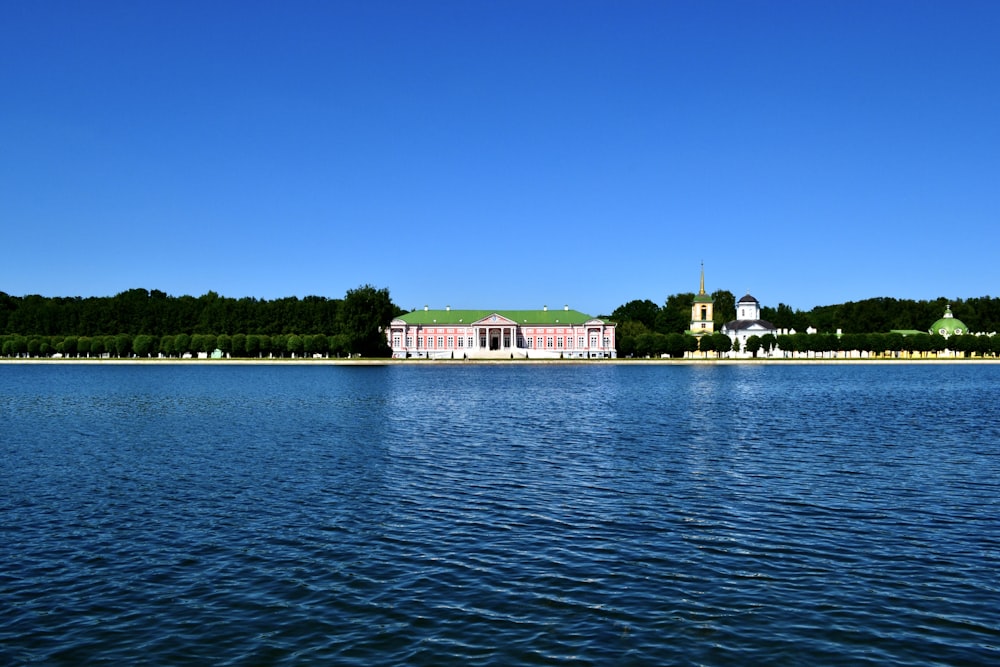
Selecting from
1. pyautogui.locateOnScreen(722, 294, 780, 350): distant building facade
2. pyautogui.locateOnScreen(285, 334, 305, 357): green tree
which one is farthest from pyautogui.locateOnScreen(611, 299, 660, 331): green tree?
pyautogui.locateOnScreen(285, 334, 305, 357): green tree

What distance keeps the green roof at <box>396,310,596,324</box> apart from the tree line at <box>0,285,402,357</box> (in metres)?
6.11

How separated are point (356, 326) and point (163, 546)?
118521 mm

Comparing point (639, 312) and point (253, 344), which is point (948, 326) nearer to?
point (639, 312)

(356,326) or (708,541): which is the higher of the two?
(356,326)

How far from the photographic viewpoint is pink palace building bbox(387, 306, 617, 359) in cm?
15825

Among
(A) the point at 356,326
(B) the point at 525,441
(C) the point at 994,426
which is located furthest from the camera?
(A) the point at 356,326

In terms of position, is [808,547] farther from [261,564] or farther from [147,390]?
[147,390]

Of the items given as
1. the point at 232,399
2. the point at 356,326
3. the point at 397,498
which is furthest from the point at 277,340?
the point at 397,498

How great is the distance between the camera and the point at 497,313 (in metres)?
160

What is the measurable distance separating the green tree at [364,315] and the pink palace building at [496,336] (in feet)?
67.3

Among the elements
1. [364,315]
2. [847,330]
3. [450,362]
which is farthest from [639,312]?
[364,315]

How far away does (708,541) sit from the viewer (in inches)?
631

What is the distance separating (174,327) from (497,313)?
6043 cm

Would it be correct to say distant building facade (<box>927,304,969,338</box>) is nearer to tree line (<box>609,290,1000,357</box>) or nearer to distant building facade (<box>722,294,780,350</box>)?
tree line (<box>609,290,1000,357</box>)
